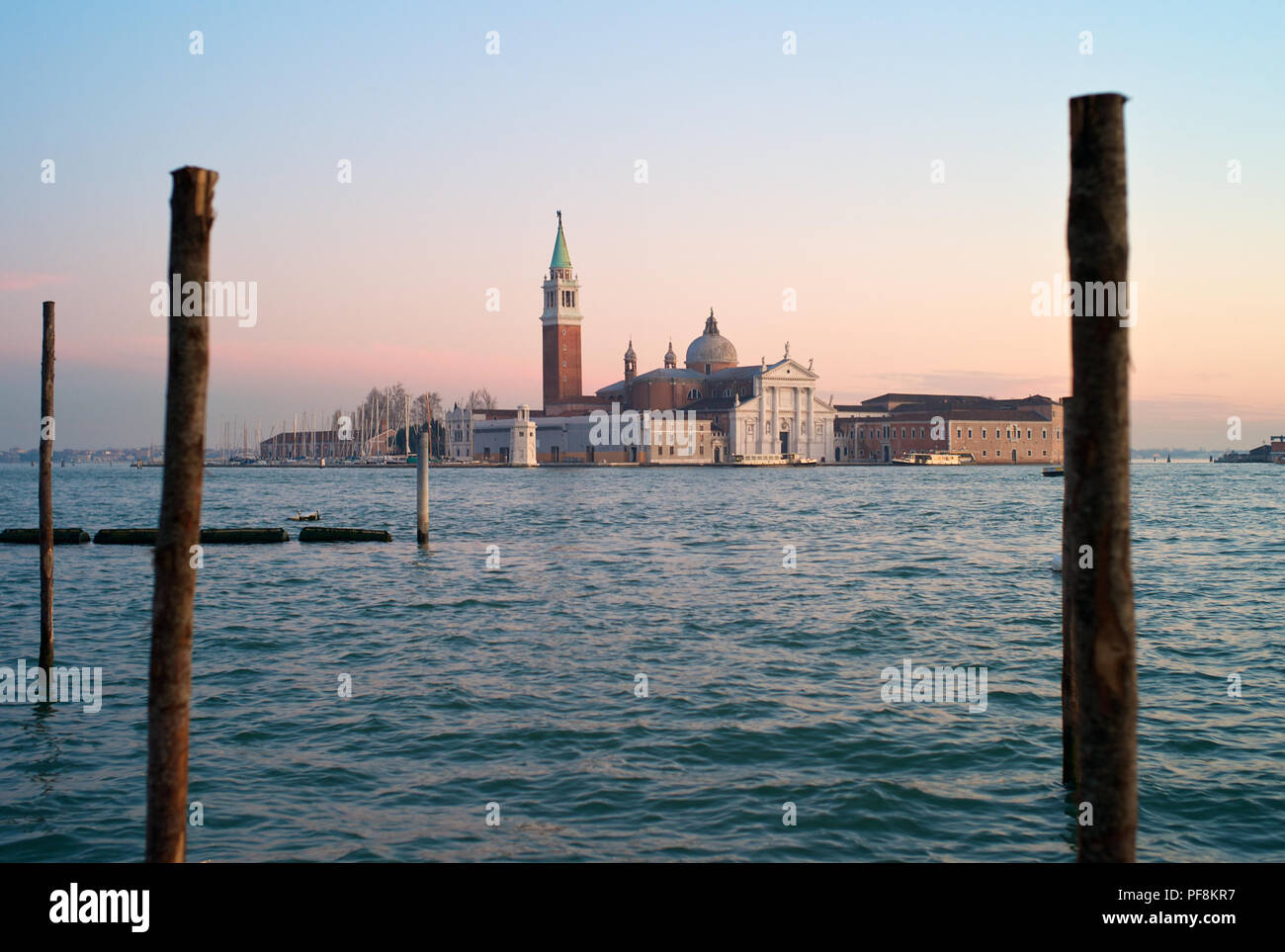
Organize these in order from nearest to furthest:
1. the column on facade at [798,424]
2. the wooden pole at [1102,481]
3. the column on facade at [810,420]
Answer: the wooden pole at [1102,481] → the column on facade at [798,424] → the column on facade at [810,420]

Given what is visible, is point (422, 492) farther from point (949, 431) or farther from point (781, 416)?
point (949, 431)

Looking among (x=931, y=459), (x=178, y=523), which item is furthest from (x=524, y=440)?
(x=178, y=523)

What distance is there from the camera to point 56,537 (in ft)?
88.9

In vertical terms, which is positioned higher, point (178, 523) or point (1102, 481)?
point (1102, 481)

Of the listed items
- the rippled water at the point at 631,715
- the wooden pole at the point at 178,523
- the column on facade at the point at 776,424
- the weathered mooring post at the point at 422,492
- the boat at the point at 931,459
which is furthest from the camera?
the boat at the point at 931,459

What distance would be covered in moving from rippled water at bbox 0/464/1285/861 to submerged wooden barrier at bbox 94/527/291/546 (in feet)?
10.7

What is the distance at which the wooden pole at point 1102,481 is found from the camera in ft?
11.5

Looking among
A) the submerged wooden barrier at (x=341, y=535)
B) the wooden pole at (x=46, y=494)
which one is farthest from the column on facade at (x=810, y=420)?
the wooden pole at (x=46, y=494)

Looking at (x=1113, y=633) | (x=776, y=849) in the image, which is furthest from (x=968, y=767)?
(x=1113, y=633)

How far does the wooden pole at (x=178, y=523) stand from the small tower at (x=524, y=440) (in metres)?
105

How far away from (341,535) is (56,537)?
673 centimetres

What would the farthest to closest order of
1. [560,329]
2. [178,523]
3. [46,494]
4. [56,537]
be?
[560,329], [56,537], [46,494], [178,523]

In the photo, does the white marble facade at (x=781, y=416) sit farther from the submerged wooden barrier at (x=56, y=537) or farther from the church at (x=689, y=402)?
the submerged wooden barrier at (x=56, y=537)

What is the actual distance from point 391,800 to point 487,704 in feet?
9.16
